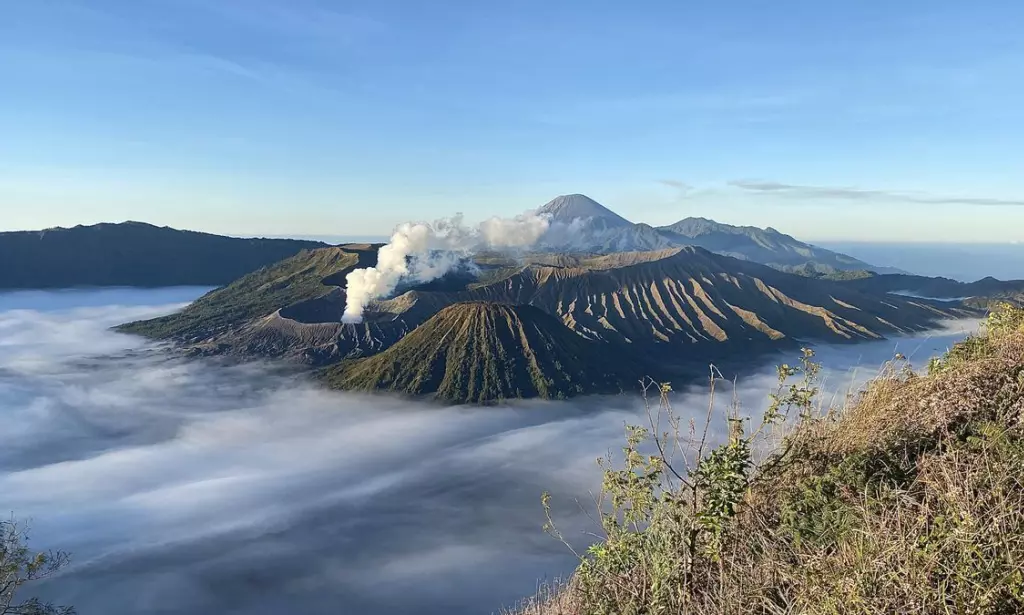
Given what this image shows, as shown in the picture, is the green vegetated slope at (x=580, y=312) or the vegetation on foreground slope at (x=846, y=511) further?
the green vegetated slope at (x=580, y=312)

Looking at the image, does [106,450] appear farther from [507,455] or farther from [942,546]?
[942,546]

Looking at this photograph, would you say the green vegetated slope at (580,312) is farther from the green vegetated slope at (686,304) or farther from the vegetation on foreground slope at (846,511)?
the vegetation on foreground slope at (846,511)

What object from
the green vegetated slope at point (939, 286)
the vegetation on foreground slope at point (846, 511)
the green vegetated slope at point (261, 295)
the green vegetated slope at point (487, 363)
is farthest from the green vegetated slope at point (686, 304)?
the vegetation on foreground slope at point (846, 511)

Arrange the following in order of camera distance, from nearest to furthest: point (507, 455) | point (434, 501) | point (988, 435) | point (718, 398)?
1. point (988, 435)
2. point (434, 501)
3. point (507, 455)
4. point (718, 398)

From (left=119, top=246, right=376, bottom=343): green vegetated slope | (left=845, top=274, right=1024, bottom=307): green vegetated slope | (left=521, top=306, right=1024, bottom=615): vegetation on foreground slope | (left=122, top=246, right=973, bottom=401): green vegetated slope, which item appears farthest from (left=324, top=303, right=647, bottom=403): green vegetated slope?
(left=845, top=274, right=1024, bottom=307): green vegetated slope

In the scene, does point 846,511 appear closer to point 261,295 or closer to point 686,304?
point 686,304

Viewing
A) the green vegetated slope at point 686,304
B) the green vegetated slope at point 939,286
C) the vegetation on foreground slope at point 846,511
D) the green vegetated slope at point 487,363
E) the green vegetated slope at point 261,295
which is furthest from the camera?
the green vegetated slope at point 939,286

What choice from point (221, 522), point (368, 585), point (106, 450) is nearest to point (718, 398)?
point (368, 585)
